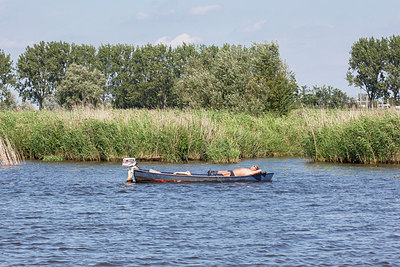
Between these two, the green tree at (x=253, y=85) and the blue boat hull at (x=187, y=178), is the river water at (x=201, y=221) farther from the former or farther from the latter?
the green tree at (x=253, y=85)

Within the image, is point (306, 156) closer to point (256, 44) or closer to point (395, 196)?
point (395, 196)

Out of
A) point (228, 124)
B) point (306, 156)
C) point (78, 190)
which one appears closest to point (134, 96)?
point (228, 124)

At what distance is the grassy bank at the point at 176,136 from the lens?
32031 millimetres

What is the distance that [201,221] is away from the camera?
1725 centimetres

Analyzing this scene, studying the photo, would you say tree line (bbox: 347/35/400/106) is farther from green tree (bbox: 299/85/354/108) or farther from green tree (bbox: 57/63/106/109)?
green tree (bbox: 57/63/106/109)

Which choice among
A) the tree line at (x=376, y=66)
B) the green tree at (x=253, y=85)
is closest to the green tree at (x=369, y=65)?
the tree line at (x=376, y=66)

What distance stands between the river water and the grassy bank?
470 cm

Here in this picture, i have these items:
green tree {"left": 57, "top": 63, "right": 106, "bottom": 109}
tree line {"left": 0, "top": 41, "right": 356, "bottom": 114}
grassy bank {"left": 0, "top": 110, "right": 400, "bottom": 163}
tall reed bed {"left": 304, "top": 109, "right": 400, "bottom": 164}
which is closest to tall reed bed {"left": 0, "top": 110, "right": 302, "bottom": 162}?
grassy bank {"left": 0, "top": 110, "right": 400, "bottom": 163}

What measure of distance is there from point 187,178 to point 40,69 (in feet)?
292

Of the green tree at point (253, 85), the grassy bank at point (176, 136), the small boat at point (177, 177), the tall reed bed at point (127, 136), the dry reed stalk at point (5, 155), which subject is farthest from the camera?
the green tree at point (253, 85)

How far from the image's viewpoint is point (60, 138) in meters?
36.7

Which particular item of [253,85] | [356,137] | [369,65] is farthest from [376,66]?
[356,137]

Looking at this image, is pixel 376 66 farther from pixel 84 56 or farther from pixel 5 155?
pixel 5 155

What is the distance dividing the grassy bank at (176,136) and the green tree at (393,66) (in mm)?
62632
